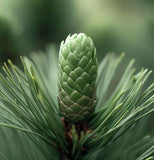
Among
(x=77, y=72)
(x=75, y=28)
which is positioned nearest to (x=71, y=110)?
(x=77, y=72)

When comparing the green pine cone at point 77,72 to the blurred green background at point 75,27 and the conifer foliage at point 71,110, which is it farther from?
the blurred green background at point 75,27

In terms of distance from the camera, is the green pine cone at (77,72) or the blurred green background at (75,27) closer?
the green pine cone at (77,72)

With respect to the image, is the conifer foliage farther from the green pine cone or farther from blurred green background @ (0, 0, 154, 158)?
blurred green background @ (0, 0, 154, 158)

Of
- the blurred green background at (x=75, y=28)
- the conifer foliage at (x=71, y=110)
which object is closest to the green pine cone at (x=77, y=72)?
the conifer foliage at (x=71, y=110)

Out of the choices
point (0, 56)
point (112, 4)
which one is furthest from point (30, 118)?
point (112, 4)

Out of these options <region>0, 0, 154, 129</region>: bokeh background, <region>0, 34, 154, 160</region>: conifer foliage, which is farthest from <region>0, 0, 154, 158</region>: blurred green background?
<region>0, 34, 154, 160</region>: conifer foliage

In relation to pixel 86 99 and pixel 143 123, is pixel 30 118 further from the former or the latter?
pixel 143 123

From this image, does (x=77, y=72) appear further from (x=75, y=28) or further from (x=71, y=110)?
(x=75, y=28)
